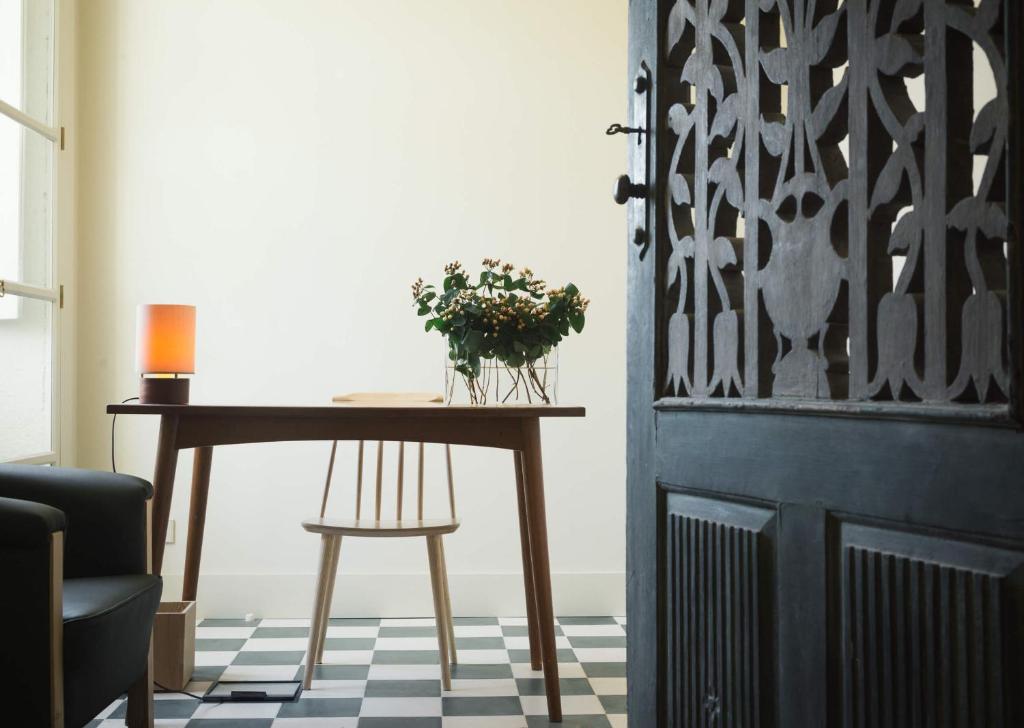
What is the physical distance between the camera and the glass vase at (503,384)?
268cm

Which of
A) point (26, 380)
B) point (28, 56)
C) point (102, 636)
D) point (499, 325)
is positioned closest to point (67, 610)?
point (102, 636)

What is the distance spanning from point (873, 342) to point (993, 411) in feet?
0.61

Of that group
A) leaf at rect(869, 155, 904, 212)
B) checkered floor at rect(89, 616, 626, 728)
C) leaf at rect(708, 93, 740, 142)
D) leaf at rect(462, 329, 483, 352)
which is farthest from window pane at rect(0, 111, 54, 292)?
leaf at rect(869, 155, 904, 212)

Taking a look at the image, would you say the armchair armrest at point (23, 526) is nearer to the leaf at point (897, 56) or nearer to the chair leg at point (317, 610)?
the chair leg at point (317, 610)

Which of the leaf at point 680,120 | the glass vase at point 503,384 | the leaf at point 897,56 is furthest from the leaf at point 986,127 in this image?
the glass vase at point 503,384

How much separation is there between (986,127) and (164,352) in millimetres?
2267

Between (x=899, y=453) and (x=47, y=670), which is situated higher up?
(x=899, y=453)

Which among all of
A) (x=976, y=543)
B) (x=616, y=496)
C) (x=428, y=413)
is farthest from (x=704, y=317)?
(x=616, y=496)

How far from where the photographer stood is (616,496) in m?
3.79

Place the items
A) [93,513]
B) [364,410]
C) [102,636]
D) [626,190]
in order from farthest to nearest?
[364,410] < [93,513] < [102,636] < [626,190]

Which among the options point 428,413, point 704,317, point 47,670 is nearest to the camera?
point 704,317

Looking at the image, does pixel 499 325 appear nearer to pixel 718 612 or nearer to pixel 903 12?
pixel 718 612

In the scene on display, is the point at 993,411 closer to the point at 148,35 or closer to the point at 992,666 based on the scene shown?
the point at 992,666

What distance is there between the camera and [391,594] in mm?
3691
